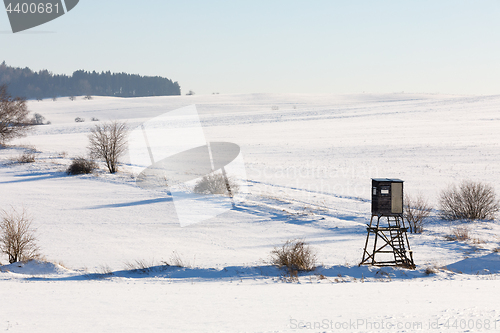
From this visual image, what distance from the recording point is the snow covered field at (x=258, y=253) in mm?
7590

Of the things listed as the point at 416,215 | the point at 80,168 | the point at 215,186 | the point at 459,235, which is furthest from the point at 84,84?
the point at 459,235

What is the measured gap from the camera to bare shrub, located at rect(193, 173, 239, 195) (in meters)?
25.3

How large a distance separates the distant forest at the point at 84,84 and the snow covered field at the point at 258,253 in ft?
395

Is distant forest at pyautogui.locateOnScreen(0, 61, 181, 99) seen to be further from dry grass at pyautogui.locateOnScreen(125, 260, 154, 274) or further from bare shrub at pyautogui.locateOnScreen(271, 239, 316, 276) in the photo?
bare shrub at pyautogui.locateOnScreen(271, 239, 316, 276)

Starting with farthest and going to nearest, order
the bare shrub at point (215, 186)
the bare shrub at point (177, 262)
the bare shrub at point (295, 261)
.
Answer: the bare shrub at point (215, 186), the bare shrub at point (177, 262), the bare shrub at point (295, 261)

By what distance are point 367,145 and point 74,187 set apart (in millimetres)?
28292

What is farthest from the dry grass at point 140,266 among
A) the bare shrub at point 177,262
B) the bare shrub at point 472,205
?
the bare shrub at point 472,205

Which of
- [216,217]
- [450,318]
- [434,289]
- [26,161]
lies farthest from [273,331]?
[26,161]

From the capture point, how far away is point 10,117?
47.9 meters

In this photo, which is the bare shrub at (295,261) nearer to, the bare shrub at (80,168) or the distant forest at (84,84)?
the bare shrub at (80,168)

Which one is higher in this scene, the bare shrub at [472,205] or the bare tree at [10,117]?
the bare tree at [10,117]

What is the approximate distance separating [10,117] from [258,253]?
4421cm

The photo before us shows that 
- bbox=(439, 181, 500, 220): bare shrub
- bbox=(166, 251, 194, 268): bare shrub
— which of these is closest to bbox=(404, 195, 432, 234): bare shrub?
bbox=(439, 181, 500, 220): bare shrub

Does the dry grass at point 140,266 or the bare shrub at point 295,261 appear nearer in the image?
the bare shrub at point 295,261
